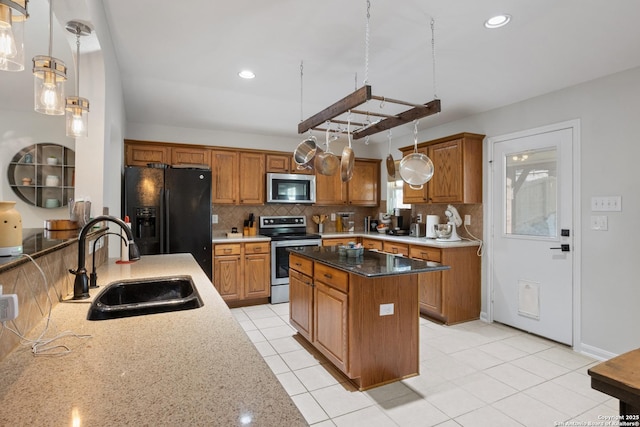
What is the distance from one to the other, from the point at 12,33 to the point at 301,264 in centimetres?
245

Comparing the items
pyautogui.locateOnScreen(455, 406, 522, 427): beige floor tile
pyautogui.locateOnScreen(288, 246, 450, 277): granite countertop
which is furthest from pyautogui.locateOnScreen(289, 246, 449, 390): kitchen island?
pyautogui.locateOnScreen(455, 406, 522, 427): beige floor tile

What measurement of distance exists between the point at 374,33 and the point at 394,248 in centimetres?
275

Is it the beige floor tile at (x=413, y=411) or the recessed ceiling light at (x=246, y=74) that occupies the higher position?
the recessed ceiling light at (x=246, y=74)

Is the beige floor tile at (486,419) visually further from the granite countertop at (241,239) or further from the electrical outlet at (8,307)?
the granite countertop at (241,239)

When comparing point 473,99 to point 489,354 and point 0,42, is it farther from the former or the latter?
point 0,42

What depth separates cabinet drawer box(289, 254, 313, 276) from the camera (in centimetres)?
292

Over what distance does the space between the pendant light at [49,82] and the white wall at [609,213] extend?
378 cm

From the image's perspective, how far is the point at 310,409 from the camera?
2.11 metres

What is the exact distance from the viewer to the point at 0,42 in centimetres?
94

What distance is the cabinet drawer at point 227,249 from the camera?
13.6 ft

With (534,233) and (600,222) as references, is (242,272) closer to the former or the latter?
(534,233)

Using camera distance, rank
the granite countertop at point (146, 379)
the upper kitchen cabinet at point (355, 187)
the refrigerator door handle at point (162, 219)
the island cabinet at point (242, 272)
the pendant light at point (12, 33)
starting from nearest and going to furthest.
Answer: the granite countertop at point (146, 379) → the pendant light at point (12, 33) → the refrigerator door handle at point (162, 219) → the island cabinet at point (242, 272) → the upper kitchen cabinet at point (355, 187)

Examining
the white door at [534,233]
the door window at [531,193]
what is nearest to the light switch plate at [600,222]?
the white door at [534,233]

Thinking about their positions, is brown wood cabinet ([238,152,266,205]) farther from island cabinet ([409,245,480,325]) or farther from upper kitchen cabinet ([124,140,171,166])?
island cabinet ([409,245,480,325])
